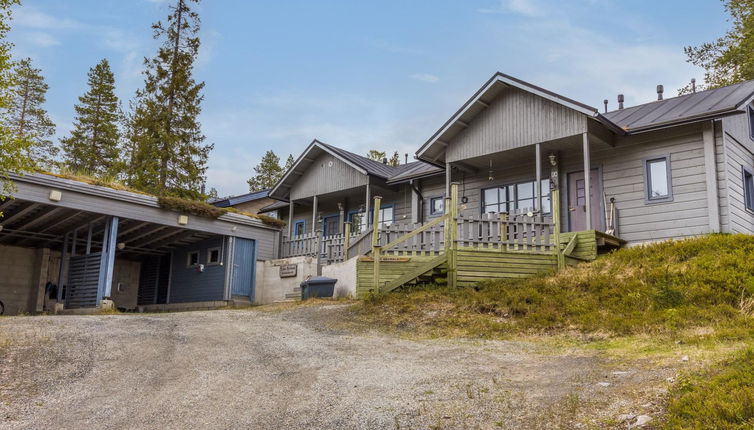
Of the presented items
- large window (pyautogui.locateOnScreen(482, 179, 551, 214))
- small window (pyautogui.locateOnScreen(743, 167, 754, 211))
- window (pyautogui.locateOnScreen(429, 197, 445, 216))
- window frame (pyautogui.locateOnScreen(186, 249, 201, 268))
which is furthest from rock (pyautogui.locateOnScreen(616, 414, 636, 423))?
window frame (pyautogui.locateOnScreen(186, 249, 201, 268))

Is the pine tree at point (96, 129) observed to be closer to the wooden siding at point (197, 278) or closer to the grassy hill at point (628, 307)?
the wooden siding at point (197, 278)

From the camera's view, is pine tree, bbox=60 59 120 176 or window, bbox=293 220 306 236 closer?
window, bbox=293 220 306 236

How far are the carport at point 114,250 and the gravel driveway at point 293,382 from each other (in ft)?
22.3

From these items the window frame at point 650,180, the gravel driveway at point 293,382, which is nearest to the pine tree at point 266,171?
the window frame at point 650,180

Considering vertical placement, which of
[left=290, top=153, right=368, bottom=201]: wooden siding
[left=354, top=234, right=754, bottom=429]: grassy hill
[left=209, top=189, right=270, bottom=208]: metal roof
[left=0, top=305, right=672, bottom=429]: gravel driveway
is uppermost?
[left=209, top=189, right=270, bottom=208]: metal roof

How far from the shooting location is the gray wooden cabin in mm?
15438

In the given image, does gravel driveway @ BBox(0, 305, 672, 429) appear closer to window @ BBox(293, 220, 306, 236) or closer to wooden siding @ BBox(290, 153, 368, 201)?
wooden siding @ BBox(290, 153, 368, 201)

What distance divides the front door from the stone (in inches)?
811

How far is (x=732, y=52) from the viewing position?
30.5m

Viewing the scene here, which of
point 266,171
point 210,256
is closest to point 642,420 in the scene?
point 210,256

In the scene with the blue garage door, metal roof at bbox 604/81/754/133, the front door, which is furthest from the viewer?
the front door

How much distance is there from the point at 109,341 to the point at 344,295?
24.2ft

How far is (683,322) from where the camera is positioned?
9.38 m

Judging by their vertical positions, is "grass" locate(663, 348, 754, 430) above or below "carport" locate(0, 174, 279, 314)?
below
